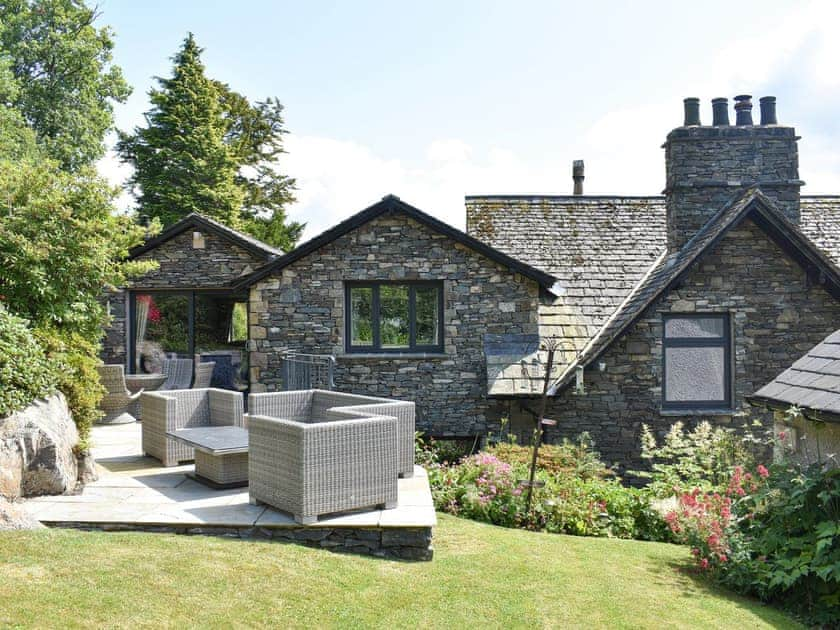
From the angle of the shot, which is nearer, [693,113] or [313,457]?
[313,457]

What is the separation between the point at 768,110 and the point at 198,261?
12.1 metres

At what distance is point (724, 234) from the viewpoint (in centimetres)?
1229

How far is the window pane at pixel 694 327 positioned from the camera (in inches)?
504

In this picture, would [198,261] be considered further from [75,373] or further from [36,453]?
[36,453]

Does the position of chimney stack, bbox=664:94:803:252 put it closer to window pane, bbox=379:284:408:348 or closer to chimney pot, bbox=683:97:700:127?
chimney pot, bbox=683:97:700:127

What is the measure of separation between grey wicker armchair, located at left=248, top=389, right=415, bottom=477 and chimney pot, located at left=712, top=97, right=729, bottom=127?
29.6ft

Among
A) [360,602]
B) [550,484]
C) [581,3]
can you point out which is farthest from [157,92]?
[360,602]

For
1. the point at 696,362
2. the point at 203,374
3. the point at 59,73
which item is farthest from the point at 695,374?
the point at 59,73

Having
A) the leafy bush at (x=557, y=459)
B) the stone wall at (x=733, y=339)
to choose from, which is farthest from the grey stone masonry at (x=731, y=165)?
the leafy bush at (x=557, y=459)

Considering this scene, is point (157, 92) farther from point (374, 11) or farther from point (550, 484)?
point (550, 484)

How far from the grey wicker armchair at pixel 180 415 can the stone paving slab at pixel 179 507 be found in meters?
0.38

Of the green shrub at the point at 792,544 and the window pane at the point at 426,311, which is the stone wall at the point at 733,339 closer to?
the window pane at the point at 426,311

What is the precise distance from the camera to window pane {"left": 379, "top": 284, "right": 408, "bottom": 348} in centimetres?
1329

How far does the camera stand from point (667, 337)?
12.8 m
